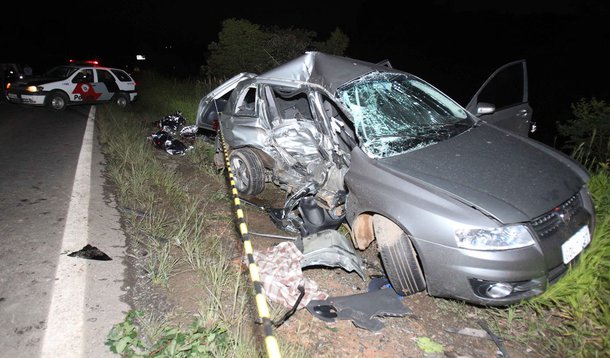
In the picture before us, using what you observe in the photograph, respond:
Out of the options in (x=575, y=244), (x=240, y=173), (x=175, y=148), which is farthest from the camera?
(x=175, y=148)

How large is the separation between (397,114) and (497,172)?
108 cm

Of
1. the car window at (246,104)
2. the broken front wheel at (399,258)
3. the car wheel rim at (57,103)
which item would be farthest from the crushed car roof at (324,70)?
the car wheel rim at (57,103)

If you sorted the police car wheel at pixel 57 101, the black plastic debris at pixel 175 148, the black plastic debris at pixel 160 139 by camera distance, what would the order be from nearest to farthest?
1. the black plastic debris at pixel 175 148
2. the black plastic debris at pixel 160 139
3. the police car wheel at pixel 57 101

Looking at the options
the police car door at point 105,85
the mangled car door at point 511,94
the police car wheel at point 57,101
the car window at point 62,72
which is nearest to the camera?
the mangled car door at point 511,94

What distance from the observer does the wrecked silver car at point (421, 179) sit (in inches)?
98.7

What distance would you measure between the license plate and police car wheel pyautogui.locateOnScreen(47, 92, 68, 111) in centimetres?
1337

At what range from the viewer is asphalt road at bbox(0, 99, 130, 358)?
8.02 feet

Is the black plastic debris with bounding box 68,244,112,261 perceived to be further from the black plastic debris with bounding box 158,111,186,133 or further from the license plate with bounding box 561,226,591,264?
the black plastic debris with bounding box 158,111,186,133

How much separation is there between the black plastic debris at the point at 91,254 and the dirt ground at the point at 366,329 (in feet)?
0.78

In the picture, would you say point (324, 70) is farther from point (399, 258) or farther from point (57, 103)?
point (57, 103)

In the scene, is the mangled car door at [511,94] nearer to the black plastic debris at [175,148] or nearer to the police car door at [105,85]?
the black plastic debris at [175,148]

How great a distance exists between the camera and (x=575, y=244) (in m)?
2.68

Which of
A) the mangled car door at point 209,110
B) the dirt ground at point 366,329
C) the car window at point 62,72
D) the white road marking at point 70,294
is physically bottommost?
the dirt ground at point 366,329

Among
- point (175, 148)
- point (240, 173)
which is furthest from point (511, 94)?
point (175, 148)
